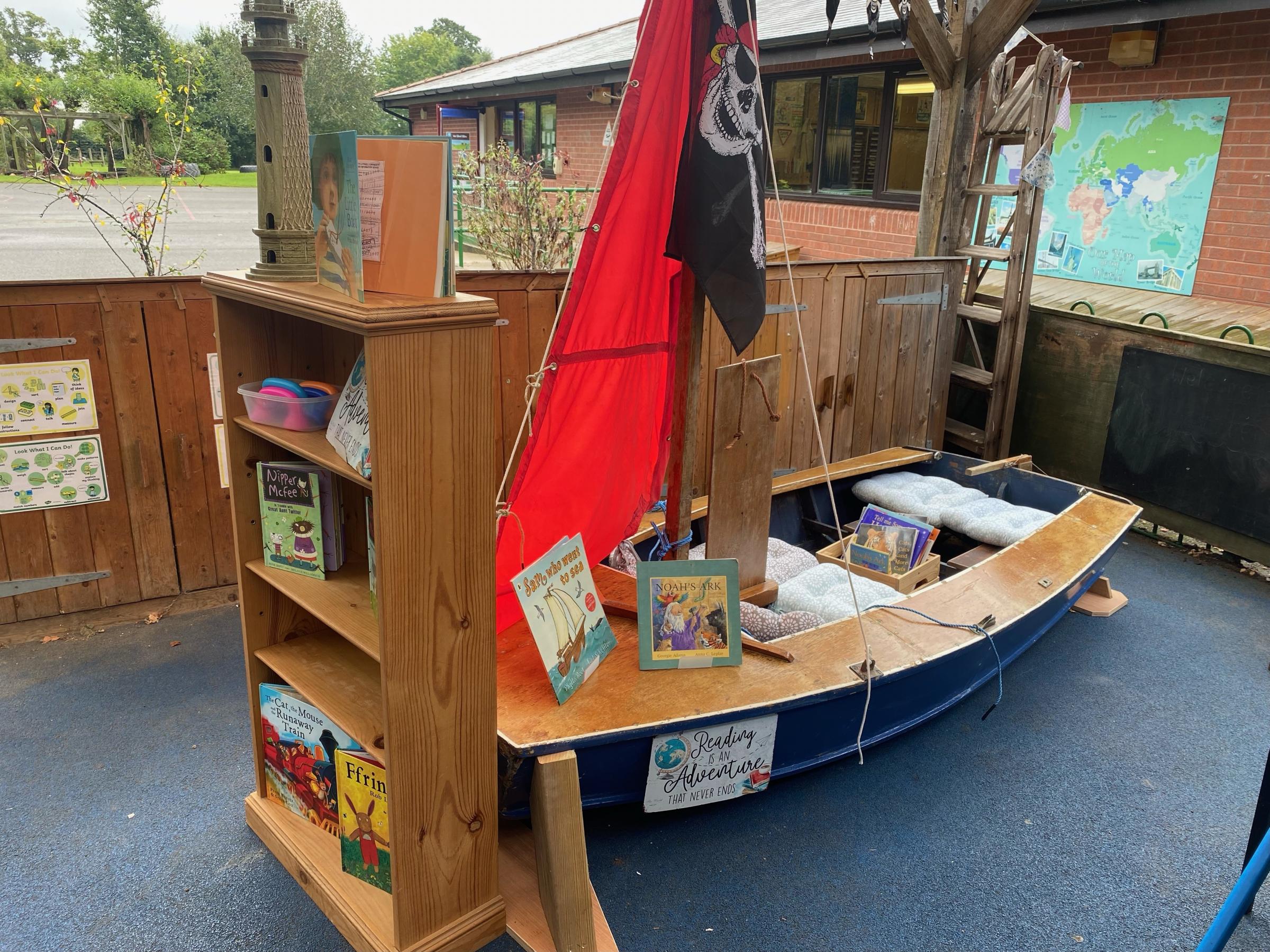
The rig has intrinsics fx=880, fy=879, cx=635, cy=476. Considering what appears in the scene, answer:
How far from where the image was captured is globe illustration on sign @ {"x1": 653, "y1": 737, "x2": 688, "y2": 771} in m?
2.52

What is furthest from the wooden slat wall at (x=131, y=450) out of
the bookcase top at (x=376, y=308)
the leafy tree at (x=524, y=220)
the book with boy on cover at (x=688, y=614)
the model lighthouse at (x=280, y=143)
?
the leafy tree at (x=524, y=220)

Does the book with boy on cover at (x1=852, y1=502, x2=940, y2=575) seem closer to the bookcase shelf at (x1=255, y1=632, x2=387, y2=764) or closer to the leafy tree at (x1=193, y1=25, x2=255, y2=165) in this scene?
the bookcase shelf at (x1=255, y1=632, x2=387, y2=764)

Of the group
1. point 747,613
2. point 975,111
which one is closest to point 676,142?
point 747,613

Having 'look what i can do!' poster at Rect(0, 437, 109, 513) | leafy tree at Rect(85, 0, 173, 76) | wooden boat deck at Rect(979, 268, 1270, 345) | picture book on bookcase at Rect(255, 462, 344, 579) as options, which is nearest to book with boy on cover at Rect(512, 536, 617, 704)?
picture book on bookcase at Rect(255, 462, 344, 579)

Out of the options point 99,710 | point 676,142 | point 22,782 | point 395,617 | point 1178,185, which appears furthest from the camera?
point 1178,185

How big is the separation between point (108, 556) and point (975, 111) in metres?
5.64

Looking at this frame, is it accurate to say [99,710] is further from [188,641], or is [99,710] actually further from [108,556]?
[108,556]

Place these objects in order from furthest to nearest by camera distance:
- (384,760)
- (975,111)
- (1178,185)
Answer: (1178,185)
(975,111)
(384,760)

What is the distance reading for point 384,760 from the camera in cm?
209

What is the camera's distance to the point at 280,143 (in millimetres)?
2084

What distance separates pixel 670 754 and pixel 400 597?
1.02m

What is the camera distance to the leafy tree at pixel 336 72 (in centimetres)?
3625

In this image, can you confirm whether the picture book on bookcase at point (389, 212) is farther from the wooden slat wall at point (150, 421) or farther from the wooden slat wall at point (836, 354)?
the wooden slat wall at point (836, 354)

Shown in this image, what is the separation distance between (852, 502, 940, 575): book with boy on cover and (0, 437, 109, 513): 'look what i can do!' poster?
11.1ft
